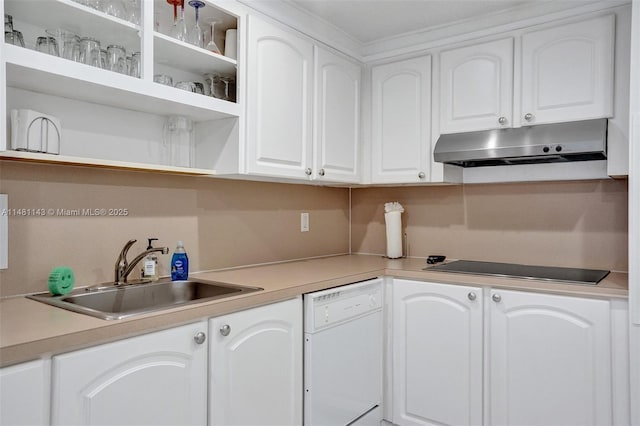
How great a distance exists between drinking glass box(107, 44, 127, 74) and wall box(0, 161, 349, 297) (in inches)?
16.4

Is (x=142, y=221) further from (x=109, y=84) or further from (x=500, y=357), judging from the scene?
(x=500, y=357)

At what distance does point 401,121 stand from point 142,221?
5.11 ft

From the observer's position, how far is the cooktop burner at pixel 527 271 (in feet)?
6.70

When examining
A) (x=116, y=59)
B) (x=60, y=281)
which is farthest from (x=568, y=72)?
(x=60, y=281)

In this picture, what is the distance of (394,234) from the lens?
287cm

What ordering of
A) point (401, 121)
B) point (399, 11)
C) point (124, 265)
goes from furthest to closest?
point (401, 121) → point (399, 11) → point (124, 265)

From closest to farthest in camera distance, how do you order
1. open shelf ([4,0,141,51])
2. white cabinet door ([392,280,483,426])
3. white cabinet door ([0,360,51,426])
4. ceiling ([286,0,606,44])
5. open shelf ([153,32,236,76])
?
white cabinet door ([0,360,51,426])
open shelf ([4,0,141,51])
open shelf ([153,32,236,76])
white cabinet door ([392,280,483,426])
ceiling ([286,0,606,44])

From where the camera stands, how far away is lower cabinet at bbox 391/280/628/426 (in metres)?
1.87

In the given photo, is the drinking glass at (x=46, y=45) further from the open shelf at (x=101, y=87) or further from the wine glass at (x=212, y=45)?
the wine glass at (x=212, y=45)

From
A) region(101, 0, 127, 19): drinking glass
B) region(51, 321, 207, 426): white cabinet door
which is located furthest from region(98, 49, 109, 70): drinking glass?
region(51, 321, 207, 426): white cabinet door

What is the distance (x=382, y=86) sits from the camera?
277cm

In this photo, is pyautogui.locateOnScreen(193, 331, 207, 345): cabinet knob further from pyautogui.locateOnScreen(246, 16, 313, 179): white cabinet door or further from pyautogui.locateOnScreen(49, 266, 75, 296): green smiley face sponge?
pyautogui.locateOnScreen(246, 16, 313, 179): white cabinet door

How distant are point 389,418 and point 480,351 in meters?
0.64

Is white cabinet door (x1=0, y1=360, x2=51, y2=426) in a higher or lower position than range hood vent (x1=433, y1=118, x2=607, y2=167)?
lower
